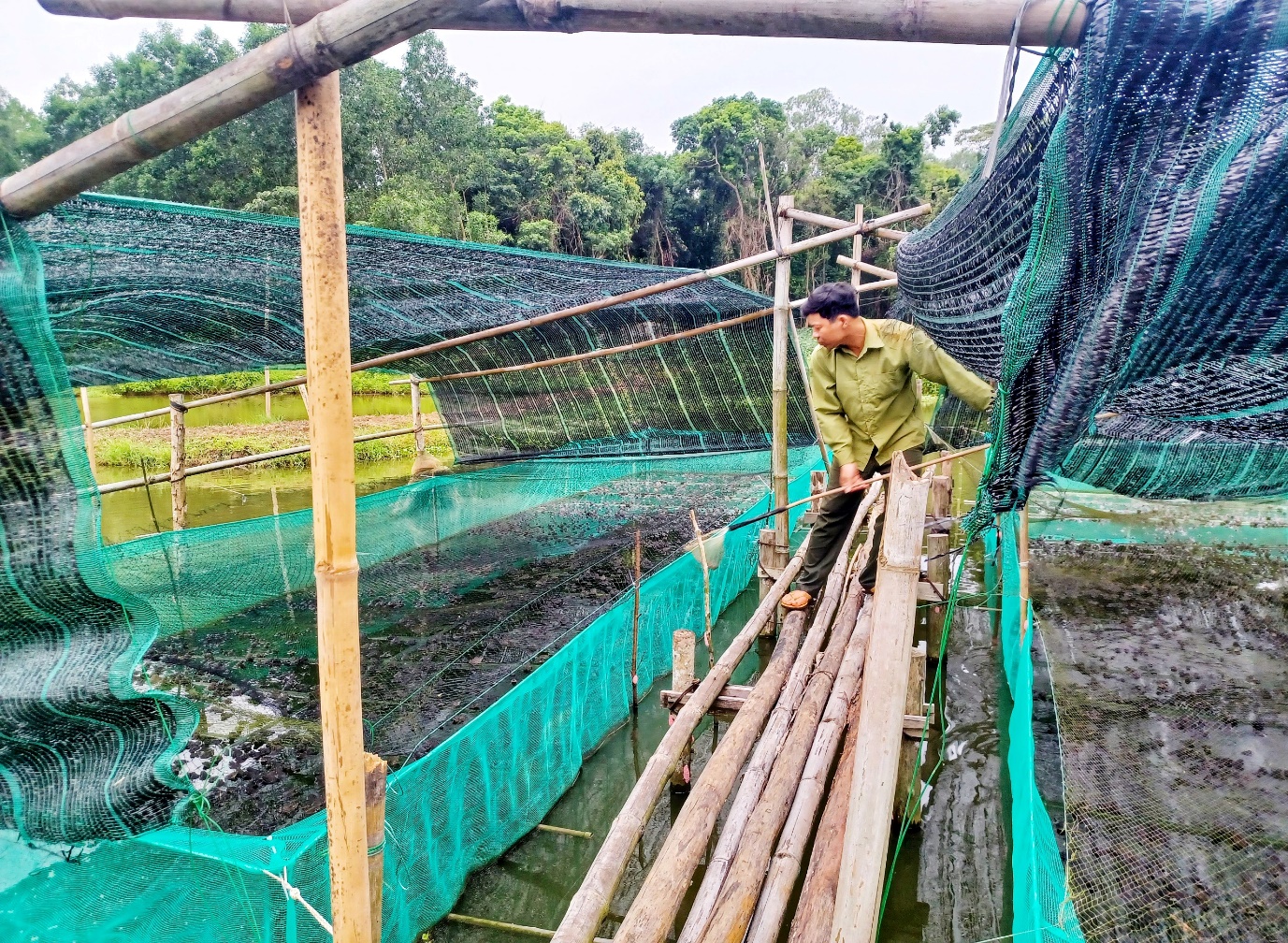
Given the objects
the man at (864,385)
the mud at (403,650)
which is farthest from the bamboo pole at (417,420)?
the man at (864,385)

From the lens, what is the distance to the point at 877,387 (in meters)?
4.03

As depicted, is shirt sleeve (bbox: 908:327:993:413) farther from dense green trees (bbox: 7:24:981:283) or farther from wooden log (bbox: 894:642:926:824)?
dense green trees (bbox: 7:24:981:283)

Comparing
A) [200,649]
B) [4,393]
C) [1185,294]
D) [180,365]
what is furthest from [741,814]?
[200,649]

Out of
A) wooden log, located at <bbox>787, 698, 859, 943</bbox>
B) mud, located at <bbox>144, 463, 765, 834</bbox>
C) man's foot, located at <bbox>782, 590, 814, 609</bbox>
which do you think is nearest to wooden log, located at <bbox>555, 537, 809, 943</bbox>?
man's foot, located at <bbox>782, 590, 814, 609</bbox>

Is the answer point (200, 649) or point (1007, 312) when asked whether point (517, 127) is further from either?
point (1007, 312)

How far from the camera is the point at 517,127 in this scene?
82.5 ft

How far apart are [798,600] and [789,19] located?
3723 millimetres

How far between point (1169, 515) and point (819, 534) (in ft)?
23.6

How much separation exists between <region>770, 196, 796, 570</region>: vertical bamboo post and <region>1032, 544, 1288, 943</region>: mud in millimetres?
2085

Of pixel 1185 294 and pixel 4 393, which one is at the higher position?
pixel 1185 294

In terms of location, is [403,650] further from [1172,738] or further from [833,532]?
[1172,738]

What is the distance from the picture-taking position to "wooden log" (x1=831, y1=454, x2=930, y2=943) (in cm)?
142

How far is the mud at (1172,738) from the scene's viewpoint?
3377mm

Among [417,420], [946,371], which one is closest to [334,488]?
[946,371]
